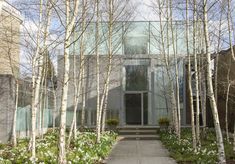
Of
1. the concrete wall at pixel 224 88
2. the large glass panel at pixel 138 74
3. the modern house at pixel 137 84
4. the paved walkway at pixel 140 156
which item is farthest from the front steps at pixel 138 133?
the paved walkway at pixel 140 156

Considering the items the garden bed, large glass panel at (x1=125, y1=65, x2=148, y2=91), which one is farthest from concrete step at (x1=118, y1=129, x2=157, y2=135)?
the garden bed

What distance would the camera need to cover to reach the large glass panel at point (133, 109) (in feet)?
114

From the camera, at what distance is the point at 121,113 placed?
1371 inches

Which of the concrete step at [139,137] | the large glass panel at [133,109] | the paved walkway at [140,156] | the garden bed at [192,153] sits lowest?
the paved walkway at [140,156]

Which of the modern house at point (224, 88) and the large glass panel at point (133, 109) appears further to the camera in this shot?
the large glass panel at point (133, 109)

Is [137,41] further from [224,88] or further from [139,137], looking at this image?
[224,88]

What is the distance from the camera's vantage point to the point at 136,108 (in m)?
35.3

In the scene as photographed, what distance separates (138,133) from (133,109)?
19.5 feet

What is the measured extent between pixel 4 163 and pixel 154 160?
5.79 metres

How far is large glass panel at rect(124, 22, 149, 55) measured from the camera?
3488cm

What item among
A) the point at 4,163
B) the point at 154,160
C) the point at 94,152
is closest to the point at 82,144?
the point at 94,152

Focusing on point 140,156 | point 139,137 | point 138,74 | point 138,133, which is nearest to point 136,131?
point 138,133

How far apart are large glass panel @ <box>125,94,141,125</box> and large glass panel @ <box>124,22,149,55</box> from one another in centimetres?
360

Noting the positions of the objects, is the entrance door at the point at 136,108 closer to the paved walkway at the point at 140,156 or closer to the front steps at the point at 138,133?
the front steps at the point at 138,133
